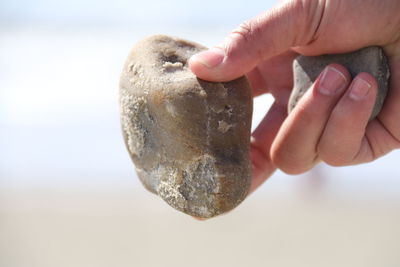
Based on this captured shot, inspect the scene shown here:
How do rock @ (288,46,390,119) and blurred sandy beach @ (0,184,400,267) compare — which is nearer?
rock @ (288,46,390,119)

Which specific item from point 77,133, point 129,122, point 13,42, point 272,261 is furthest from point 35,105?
point 129,122

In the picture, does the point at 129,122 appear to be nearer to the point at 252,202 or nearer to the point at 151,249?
the point at 151,249

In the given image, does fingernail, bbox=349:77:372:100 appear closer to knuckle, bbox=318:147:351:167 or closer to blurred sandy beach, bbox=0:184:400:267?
knuckle, bbox=318:147:351:167

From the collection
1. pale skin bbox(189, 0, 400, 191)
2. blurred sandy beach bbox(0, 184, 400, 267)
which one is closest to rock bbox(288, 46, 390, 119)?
pale skin bbox(189, 0, 400, 191)

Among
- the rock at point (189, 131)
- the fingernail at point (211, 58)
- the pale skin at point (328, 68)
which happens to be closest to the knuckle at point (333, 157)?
the pale skin at point (328, 68)

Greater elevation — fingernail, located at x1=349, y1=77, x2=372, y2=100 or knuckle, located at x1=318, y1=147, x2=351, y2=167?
fingernail, located at x1=349, y1=77, x2=372, y2=100

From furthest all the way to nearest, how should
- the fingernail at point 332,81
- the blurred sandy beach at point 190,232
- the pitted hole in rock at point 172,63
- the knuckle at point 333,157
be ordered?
the blurred sandy beach at point 190,232 → the knuckle at point 333,157 → the fingernail at point 332,81 → the pitted hole in rock at point 172,63

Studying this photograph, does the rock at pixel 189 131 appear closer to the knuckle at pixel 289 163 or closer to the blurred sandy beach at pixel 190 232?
the knuckle at pixel 289 163
